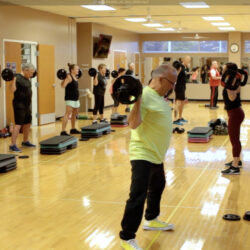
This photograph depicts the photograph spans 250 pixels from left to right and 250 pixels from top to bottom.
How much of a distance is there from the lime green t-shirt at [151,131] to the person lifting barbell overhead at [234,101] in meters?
2.51

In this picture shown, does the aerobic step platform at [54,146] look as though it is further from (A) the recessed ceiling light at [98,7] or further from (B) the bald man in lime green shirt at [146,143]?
(B) the bald man in lime green shirt at [146,143]

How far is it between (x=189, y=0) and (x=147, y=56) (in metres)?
11.1

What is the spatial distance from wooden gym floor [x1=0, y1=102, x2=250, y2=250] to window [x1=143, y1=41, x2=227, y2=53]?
38.6ft

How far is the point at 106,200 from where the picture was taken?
525 centimetres

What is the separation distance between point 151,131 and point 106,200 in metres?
1.87

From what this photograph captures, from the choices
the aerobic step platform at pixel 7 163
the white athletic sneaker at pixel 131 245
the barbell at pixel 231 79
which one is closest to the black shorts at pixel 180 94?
the barbell at pixel 231 79

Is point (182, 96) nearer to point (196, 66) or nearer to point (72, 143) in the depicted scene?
point (72, 143)

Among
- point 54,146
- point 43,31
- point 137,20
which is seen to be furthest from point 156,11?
point 54,146

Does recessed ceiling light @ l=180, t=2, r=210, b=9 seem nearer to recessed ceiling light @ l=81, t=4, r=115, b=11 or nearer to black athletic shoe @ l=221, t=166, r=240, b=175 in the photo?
recessed ceiling light @ l=81, t=4, r=115, b=11

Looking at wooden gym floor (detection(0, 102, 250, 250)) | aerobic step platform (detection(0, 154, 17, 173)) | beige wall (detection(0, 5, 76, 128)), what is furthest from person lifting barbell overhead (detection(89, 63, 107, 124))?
aerobic step platform (detection(0, 154, 17, 173))

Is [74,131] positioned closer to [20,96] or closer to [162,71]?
[20,96]

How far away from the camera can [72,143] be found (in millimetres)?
8461

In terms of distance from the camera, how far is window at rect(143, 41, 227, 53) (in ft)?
64.5

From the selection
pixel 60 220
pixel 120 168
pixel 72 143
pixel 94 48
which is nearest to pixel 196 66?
pixel 94 48
